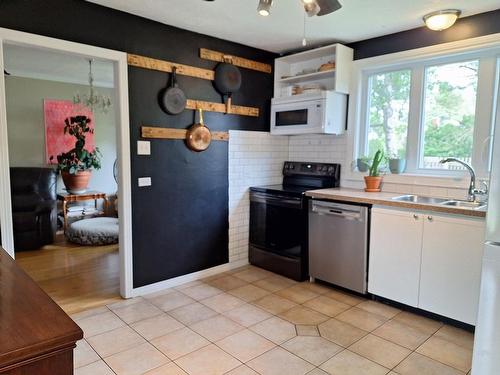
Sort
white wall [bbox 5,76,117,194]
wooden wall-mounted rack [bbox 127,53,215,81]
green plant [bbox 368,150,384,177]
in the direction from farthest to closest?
white wall [bbox 5,76,117,194]
green plant [bbox 368,150,384,177]
wooden wall-mounted rack [bbox 127,53,215,81]

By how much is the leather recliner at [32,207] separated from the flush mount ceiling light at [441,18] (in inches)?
182

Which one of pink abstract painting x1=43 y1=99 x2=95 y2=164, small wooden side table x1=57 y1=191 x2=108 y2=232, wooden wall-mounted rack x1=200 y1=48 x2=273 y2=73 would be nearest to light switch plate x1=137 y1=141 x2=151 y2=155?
wooden wall-mounted rack x1=200 y1=48 x2=273 y2=73

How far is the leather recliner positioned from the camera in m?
4.39

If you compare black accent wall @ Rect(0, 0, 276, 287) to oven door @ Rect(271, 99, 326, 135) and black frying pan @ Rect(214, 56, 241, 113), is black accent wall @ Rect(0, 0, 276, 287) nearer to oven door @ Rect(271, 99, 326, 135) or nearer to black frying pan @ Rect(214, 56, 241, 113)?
black frying pan @ Rect(214, 56, 241, 113)

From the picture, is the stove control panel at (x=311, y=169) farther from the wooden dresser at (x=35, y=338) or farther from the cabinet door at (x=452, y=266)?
the wooden dresser at (x=35, y=338)

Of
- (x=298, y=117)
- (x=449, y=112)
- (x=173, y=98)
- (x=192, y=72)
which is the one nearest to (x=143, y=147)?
(x=173, y=98)

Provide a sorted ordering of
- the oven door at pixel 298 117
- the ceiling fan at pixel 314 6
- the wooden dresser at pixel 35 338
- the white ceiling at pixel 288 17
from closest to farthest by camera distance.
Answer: the wooden dresser at pixel 35 338 < the ceiling fan at pixel 314 6 < the white ceiling at pixel 288 17 < the oven door at pixel 298 117

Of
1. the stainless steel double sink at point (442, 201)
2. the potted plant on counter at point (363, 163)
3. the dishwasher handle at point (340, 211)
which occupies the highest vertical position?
the potted plant on counter at point (363, 163)

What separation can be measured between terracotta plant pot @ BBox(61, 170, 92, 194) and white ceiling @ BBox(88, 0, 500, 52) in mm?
3065

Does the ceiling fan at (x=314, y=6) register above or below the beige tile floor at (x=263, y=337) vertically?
above

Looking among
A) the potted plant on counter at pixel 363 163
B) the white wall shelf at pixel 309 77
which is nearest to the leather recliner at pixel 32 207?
the white wall shelf at pixel 309 77

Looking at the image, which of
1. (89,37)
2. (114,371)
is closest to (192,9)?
(89,37)

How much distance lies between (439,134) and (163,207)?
2.59 meters

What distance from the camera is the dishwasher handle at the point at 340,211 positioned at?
3033mm
